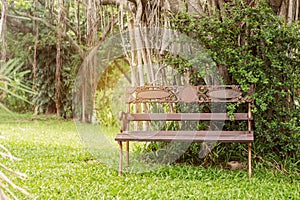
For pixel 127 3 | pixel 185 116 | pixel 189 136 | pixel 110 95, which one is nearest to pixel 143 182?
pixel 189 136

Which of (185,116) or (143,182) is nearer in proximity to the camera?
(143,182)

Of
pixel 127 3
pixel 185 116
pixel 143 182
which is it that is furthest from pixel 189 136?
pixel 127 3

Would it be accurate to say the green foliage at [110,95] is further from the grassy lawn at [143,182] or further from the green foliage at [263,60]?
the green foliage at [263,60]

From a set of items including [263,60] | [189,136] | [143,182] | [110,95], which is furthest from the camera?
[110,95]

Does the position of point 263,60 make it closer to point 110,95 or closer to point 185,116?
point 185,116

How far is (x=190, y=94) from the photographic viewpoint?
4922 millimetres

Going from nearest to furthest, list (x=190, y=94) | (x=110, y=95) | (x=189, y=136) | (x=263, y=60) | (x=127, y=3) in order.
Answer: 1. (x=189, y=136)
2. (x=263, y=60)
3. (x=190, y=94)
4. (x=127, y=3)
5. (x=110, y=95)

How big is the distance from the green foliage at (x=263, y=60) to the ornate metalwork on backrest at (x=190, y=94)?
0.48 feet

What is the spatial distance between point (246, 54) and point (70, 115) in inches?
334

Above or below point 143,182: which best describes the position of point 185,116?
above

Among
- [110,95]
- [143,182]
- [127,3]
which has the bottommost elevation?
[143,182]

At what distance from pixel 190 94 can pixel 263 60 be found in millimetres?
871

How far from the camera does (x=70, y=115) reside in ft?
40.9

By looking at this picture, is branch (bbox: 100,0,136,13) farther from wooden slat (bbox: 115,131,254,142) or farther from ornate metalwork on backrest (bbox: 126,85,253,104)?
wooden slat (bbox: 115,131,254,142)
